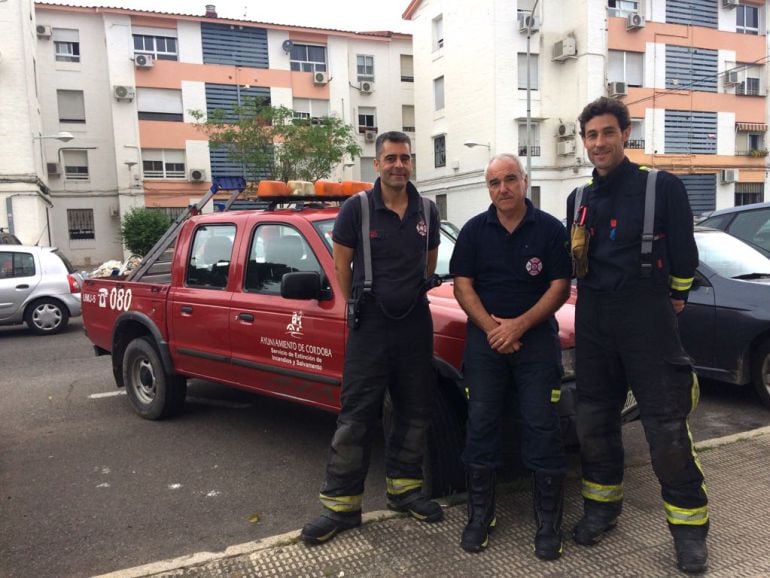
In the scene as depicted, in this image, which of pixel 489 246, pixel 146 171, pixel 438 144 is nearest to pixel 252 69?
pixel 146 171

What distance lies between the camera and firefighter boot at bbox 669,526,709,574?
2.82 metres

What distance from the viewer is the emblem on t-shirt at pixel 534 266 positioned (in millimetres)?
3141

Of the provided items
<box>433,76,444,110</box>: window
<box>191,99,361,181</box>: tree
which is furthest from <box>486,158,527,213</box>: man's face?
<box>433,76,444,110</box>: window

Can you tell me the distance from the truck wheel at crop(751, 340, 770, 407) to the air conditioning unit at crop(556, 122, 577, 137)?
22756 mm

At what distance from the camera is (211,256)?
492cm

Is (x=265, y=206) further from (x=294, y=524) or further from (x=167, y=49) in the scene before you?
(x=167, y=49)

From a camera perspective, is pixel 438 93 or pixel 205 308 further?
pixel 438 93

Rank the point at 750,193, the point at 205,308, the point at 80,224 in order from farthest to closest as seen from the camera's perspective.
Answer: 1. the point at 750,193
2. the point at 80,224
3. the point at 205,308

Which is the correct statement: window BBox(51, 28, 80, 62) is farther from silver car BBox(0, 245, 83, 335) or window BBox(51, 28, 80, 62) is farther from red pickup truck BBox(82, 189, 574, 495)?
red pickup truck BBox(82, 189, 574, 495)

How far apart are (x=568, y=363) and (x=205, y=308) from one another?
105 inches

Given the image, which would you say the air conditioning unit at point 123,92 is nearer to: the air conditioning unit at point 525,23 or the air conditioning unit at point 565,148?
the air conditioning unit at point 525,23

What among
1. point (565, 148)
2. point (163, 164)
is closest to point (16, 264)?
point (163, 164)

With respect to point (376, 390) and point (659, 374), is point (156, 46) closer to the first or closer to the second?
point (376, 390)

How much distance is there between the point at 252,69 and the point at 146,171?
684cm
